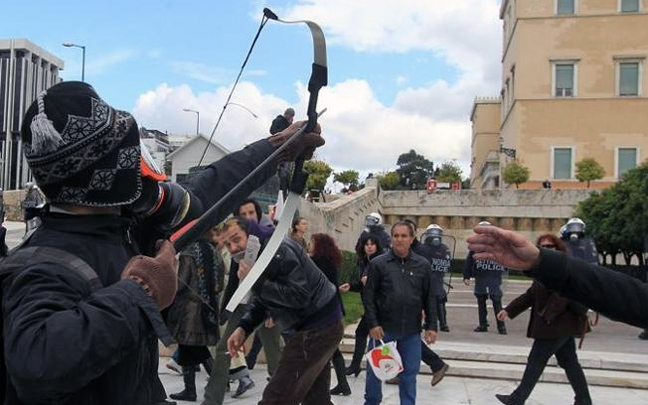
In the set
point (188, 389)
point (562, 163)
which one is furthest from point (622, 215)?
point (188, 389)

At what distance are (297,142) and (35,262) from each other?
1.20m

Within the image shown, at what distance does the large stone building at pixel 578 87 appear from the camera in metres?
45.2

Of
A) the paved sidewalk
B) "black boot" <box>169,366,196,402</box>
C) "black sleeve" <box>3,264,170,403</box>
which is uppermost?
"black sleeve" <box>3,264,170,403</box>

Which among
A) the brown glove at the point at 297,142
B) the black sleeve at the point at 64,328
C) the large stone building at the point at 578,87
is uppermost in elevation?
the large stone building at the point at 578,87

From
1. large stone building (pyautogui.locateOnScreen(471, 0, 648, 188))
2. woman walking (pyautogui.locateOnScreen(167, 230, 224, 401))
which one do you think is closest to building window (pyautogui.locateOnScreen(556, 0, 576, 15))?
large stone building (pyautogui.locateOnScreen(471, 0, 648, 188))

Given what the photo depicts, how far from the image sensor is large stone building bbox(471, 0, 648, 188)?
148 ft

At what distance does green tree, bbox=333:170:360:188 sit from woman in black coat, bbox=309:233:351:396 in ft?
137

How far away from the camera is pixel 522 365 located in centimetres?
911

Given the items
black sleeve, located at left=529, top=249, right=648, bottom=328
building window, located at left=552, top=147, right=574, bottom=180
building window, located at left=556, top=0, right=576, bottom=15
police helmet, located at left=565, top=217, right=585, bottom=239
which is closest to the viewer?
black sleeve, located at left=529, top=249, right=648, bottom=328

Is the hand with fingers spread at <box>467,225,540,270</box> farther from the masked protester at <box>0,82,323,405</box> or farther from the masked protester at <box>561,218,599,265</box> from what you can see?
the masked protester at <box>561,218,599,265</box>

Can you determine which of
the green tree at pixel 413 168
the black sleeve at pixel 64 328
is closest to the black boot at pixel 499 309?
the black sleeve at pixel 64 328

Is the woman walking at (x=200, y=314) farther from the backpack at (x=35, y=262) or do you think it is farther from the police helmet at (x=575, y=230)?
the police helmet at (x=575, y=230)

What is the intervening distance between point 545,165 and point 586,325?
41867mm

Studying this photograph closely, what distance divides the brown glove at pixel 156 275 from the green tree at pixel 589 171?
4323 centimetres
